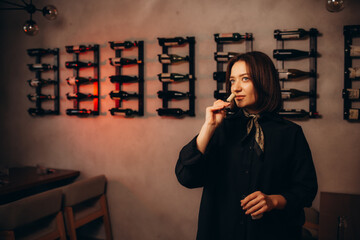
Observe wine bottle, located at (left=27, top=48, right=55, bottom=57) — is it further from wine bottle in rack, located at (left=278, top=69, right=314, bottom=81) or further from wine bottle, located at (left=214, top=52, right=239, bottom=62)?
wine bottle in rack, located at (left=278, top=69, right=314, bottom=81)

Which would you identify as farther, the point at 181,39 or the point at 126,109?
the point at 126,109

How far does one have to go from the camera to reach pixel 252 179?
111 cm

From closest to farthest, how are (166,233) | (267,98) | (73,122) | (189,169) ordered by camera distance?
(189,169), (267,98), (166,233), (73,122)

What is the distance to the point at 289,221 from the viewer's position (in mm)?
1122

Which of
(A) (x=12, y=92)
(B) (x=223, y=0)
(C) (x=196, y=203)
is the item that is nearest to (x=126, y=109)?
(C) (x=196, y=203)

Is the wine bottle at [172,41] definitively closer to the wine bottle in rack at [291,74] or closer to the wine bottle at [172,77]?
the wine bottle at [172,77]

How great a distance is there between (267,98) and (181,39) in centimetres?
168

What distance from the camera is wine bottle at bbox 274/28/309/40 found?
2.33 meters

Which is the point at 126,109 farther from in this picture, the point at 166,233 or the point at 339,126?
the point at 339,126

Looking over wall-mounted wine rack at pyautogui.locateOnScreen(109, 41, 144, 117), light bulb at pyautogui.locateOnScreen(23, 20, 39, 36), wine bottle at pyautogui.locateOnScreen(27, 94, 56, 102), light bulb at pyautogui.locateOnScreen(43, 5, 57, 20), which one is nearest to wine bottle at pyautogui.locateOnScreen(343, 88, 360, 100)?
wall-mounted wine rack at pyautogui.locateOnScreen(109, 41, 144, 117)

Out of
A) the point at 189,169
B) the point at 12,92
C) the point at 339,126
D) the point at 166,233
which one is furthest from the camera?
the point at 12,92

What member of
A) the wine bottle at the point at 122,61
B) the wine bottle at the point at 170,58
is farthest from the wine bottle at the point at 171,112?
the wine bottle at the point at 122,61

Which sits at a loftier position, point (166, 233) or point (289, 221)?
point (289, 221)

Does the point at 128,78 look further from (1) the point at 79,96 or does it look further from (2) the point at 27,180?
(2) the point at 27,180
